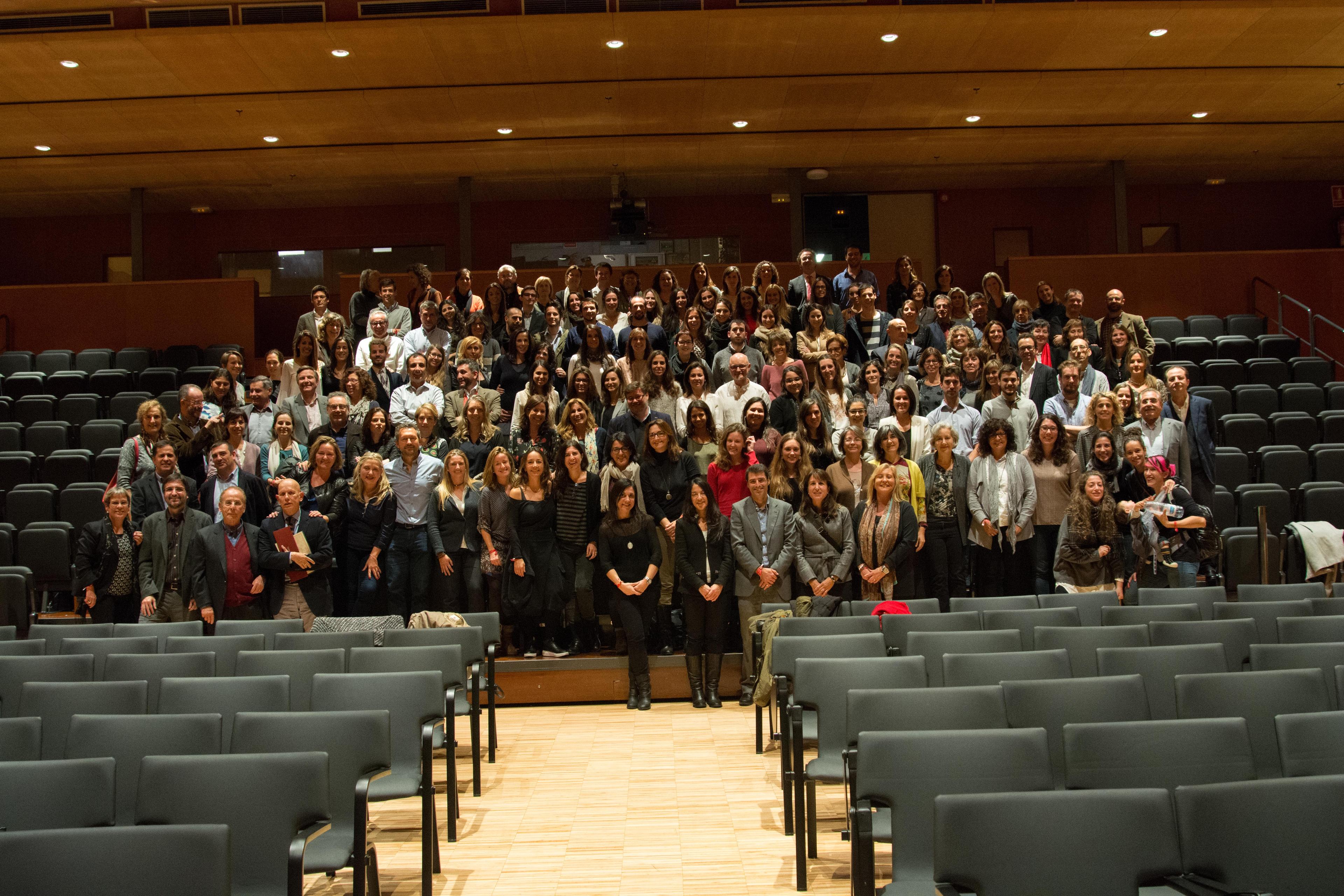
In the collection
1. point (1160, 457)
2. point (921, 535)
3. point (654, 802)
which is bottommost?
point (654, 802)

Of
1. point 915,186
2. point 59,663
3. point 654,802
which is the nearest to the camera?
point 59,663

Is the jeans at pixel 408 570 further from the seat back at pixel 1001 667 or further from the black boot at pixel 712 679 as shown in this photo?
the seat back at pixel 1001 667

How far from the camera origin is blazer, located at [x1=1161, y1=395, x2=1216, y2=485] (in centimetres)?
638

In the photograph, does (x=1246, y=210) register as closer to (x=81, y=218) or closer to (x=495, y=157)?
(x=495, y=157)

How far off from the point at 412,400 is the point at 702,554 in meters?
2.41

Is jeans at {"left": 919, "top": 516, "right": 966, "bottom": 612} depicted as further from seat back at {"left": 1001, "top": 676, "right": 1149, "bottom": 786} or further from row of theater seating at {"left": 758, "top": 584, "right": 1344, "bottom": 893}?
seat back at {"left": 1001, "top": 676, "right": 1149, "bottom": 786}

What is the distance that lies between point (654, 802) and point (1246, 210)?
12928mm

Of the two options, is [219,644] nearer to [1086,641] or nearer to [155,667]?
[155,667]

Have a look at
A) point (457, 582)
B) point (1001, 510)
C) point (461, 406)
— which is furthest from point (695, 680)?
point (461, 406)

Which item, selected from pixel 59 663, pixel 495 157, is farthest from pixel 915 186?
pixel 59 663

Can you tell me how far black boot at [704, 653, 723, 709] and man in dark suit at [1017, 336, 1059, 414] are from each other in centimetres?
289

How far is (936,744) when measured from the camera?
2752mm

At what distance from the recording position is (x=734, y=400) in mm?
6898

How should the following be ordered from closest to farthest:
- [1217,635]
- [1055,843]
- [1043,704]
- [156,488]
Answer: [1055,843]
[1043,704]
[1217,635]
[156,488]
